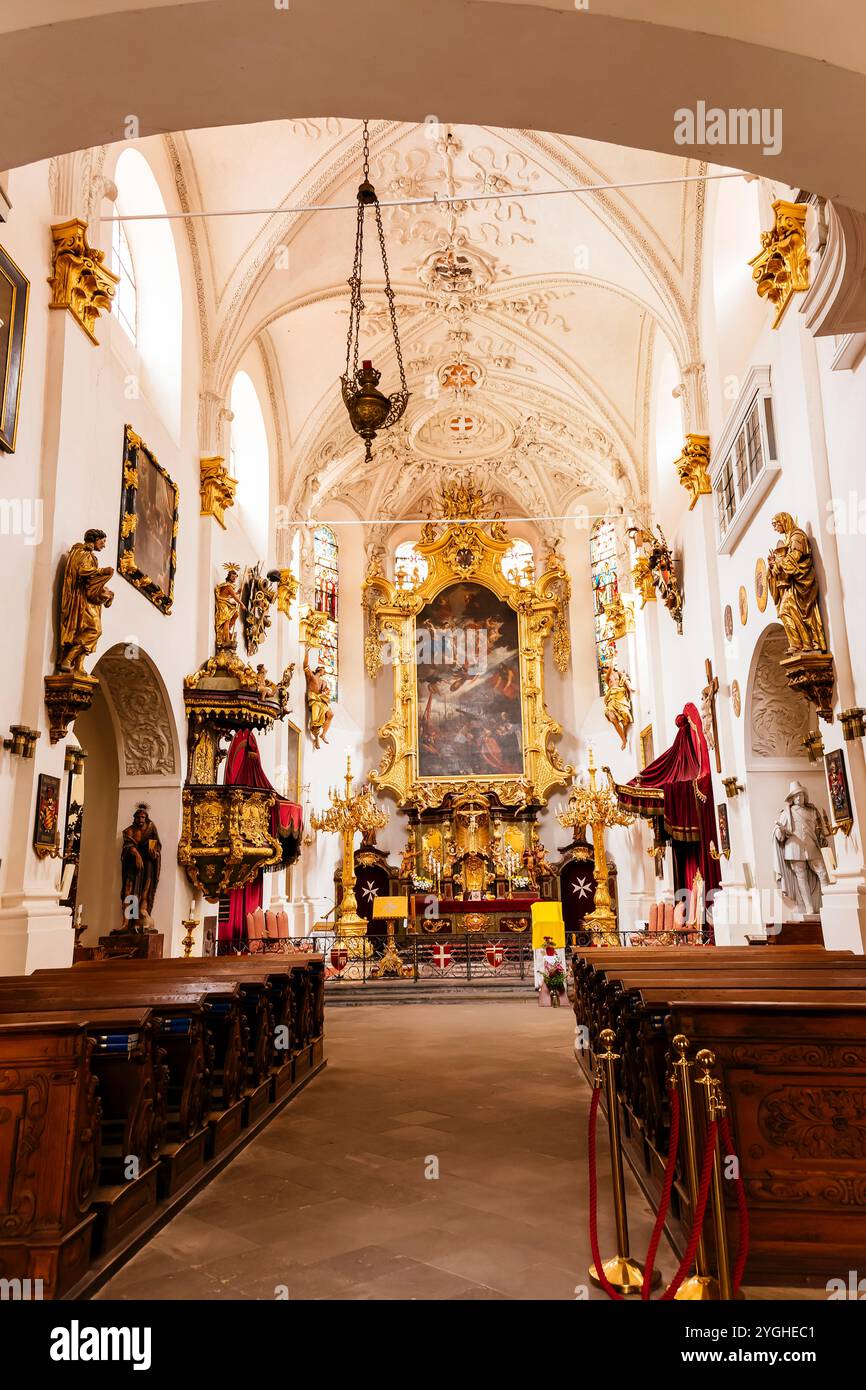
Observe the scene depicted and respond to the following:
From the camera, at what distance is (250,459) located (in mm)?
16188

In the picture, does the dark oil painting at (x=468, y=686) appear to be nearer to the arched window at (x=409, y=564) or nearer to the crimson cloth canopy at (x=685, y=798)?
the arched window at (x=409, y=564)

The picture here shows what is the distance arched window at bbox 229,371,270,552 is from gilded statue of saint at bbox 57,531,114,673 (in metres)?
7.58

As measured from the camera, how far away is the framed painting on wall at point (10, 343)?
7.30 m

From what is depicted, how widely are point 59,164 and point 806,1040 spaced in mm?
9209

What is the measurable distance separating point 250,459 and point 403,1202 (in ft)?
45.9

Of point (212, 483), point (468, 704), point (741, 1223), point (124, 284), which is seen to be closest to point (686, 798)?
point (212, 483)

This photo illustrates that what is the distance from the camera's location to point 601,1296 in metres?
3.04

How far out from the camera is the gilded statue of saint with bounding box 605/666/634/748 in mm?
18422

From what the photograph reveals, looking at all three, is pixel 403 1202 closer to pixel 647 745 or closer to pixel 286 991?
pixel 286 991

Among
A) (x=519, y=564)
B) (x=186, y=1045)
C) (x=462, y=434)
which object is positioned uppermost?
(x=462, y=434)

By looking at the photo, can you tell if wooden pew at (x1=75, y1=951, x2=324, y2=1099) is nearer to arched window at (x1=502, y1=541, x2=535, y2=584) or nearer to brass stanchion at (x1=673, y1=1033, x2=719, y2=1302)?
brass stanchion at (x1=673, y1=1033, x2=719, y2=1302)

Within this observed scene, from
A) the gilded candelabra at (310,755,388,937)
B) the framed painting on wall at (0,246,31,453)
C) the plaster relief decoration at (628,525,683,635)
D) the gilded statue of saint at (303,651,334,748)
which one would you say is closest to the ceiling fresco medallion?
the gilded statue of saint at (303,651,334,748)

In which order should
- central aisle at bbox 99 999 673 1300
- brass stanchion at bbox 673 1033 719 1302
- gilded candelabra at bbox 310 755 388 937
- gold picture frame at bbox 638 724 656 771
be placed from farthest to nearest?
gilded candelabra at bbox 310 755 388 937
gold picture frame at bbox 638 724 656 771
central aisle at bbox 99 999 673 1300
brass stanchion at bbox 673 1033 719 1302

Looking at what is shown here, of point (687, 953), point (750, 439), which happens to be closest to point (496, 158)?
point (750, 439)
